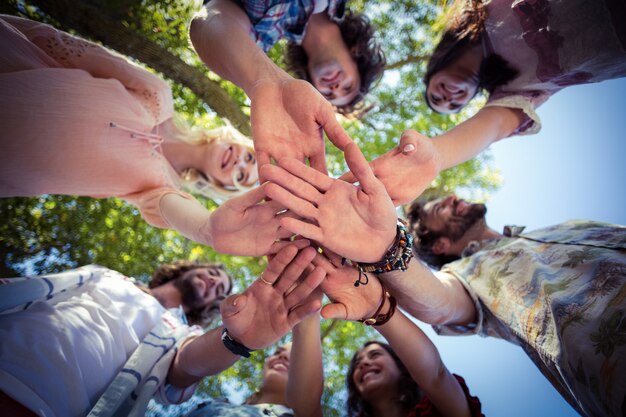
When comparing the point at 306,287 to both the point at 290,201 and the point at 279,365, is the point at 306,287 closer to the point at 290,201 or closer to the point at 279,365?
the point at 290,201

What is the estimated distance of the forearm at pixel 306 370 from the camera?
219cm

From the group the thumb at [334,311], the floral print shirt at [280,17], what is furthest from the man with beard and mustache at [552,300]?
the floral print shirt at [280,17]

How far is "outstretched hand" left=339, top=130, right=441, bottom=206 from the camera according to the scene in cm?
158

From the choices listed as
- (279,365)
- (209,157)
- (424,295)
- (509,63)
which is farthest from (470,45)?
(279,365)

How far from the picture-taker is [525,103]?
6.72 feet

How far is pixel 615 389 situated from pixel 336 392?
4912 mm

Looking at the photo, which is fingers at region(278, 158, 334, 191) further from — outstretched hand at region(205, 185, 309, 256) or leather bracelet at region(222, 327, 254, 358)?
leather bracelet at region(222, 327, 254, 358)

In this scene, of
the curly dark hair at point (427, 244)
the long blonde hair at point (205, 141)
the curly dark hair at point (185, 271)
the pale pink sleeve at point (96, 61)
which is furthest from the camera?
the curly dark hair at point (185, 271)

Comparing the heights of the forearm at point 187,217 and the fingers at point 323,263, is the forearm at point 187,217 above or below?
above

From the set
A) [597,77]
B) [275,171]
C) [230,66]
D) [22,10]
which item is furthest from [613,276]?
[22,10]

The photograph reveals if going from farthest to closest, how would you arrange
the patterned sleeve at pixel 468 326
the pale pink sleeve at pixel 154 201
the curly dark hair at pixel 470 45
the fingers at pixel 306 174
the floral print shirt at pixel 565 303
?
the patterned sleeve at pixel 468 326 → the pale pink sleeve at pixel 154 201 → the curly dark hair at pixel 470 45 → the fingers at pixel 306 174 → the floral print shirt at pixel 565 303

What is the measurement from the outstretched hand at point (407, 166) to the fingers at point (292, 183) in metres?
0.23

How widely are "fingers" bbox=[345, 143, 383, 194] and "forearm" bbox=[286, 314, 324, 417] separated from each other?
1.05 metres

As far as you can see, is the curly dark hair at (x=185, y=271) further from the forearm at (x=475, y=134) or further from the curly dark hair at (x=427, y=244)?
the forearm at (x=475, y=134)
